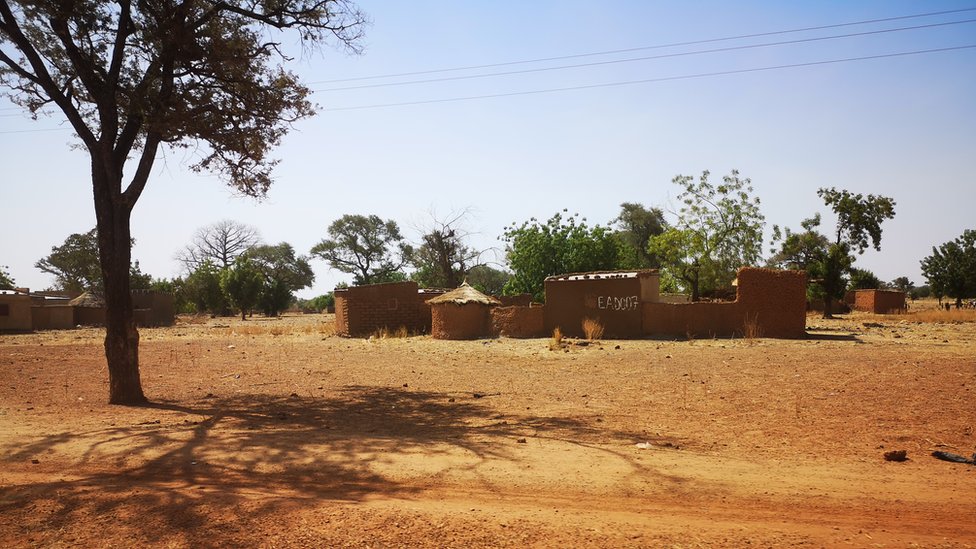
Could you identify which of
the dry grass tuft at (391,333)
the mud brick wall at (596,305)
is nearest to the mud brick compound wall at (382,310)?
the dry grass tuft at (391,333)

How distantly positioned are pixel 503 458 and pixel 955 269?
5279 centimetres

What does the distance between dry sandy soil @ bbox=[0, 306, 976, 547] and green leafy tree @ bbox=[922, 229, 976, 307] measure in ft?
129

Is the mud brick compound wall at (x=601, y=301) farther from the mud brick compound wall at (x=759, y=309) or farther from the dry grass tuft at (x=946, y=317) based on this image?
the dry grass tuft at (x=946, y=317)

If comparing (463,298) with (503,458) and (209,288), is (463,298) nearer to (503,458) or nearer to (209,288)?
(503,458)

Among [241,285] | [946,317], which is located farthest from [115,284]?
[241,285]

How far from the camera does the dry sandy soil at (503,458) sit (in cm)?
489

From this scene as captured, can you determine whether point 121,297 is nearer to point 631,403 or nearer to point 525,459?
point 525,459

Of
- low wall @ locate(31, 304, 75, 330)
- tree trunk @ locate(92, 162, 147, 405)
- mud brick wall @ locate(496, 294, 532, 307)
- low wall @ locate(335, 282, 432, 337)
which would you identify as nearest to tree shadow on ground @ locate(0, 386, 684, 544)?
tree trunk @ locate(92, 162, 147, 405)

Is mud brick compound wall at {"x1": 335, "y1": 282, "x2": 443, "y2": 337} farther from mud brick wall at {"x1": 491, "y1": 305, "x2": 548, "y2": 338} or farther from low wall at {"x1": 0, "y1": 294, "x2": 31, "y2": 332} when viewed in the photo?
low wall at {"x1": 0, "y1": 294, "x2": 31, "y2": 332}

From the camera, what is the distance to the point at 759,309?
22.6 m

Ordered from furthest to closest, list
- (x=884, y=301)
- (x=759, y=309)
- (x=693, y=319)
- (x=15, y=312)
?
1. (x=884, y=301)
2. (x=15, y=312)
3. (x=693, y=319)
4. (x=759, y=309)

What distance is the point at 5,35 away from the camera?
1207 cm

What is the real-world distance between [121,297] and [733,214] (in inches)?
1361

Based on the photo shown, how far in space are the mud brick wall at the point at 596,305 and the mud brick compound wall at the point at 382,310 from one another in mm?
6672
